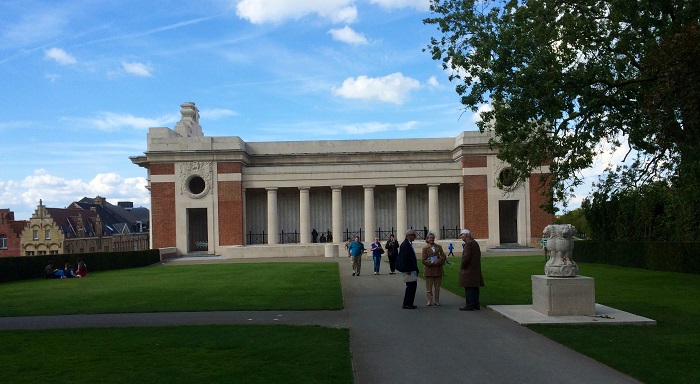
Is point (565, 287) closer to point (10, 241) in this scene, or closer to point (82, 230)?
point (82, 230)

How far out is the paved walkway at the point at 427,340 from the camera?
8484mm

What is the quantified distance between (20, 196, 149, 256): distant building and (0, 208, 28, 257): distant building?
1.15 metres

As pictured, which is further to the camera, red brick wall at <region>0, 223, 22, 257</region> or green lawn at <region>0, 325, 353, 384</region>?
red brick wall at <region>0, 223, 22, 257</region>

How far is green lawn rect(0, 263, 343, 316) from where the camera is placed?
16062 mm

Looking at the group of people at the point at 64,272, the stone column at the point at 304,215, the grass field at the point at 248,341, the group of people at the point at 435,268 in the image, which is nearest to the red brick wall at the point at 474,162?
the stone column at the point at 304,215

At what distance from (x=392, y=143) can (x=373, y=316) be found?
43167mm

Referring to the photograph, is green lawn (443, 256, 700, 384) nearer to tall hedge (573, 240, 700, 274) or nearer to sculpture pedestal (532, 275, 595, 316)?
sculpture pedestal (532, 275, 595, 316)

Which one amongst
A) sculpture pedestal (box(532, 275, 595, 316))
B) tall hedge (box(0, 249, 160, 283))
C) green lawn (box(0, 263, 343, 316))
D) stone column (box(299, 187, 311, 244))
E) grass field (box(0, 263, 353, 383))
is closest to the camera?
grass field (box(0, 263, 353, 383))

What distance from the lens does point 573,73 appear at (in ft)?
65.6

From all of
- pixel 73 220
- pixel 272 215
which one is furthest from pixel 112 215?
pixel 272 215

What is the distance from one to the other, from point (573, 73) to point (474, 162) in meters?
31.4

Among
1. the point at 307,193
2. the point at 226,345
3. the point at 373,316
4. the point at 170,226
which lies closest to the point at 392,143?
the point at 307,193

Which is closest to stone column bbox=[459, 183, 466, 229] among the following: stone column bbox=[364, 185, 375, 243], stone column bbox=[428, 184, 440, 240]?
stone column bbox=[428, 184, 440, 240]

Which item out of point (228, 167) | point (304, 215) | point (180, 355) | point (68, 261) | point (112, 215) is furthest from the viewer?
point (112, 215)
